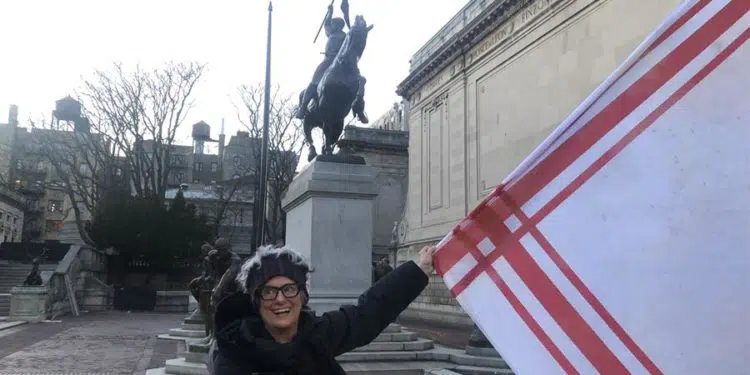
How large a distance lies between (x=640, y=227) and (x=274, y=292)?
1438 millimetres

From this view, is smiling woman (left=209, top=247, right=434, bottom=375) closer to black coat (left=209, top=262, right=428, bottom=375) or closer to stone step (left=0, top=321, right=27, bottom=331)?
black coat (left=209, top=262, right=428, bottom=375)

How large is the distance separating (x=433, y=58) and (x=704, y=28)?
87.6 feet

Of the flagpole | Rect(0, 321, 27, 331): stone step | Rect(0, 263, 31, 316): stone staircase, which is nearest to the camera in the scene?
the flagpole

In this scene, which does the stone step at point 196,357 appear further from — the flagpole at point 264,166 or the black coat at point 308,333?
the black coat at point 308,333

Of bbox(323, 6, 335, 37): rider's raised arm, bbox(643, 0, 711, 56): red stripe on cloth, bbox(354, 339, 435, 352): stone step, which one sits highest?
bbox(323, 6, 335, 37): rider's raised arm

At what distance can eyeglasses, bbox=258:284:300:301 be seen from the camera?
242cm

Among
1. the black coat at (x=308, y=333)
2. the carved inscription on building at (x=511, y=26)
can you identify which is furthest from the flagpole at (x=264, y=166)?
the carved inscription on building at (x=511, y=26)

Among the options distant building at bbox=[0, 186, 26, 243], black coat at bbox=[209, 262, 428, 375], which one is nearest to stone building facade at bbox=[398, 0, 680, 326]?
black coat at bbox=[209, 262, 428, 375]

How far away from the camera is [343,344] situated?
101 inches

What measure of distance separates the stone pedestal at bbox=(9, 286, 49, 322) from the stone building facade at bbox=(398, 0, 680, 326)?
1537 centimetres

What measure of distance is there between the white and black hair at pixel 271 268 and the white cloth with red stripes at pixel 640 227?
0.69m

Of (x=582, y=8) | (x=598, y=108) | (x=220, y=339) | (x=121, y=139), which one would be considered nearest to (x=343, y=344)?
(x=220, y=339)

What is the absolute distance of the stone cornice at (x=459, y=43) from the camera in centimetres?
2244

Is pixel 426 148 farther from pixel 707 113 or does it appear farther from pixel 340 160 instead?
pixel 707 113
